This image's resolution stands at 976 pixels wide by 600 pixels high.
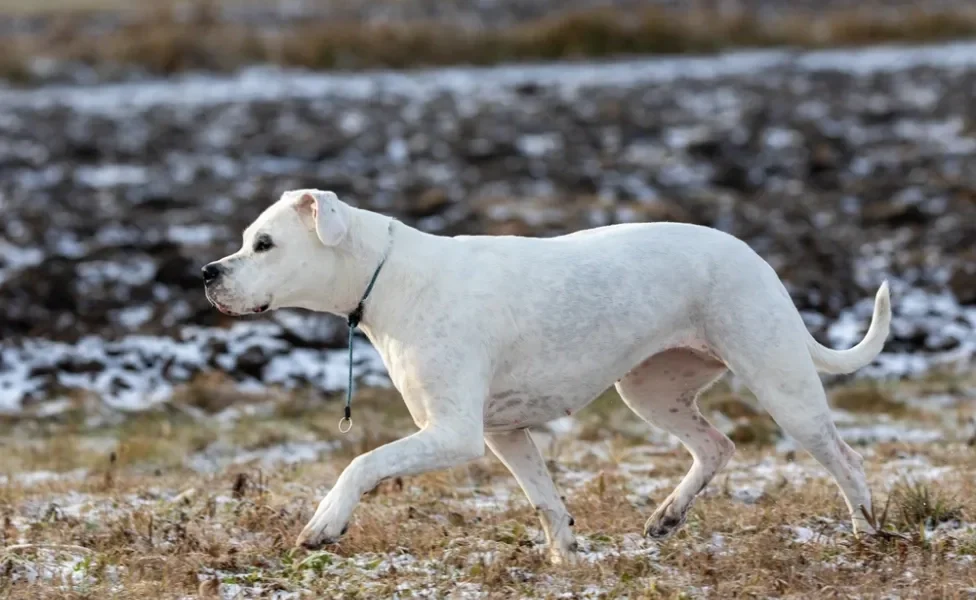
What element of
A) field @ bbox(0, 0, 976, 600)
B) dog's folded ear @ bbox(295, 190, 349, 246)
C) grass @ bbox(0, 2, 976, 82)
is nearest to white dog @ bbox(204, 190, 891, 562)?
dog's folded ear @ bbox(295, 190, 349, 246)

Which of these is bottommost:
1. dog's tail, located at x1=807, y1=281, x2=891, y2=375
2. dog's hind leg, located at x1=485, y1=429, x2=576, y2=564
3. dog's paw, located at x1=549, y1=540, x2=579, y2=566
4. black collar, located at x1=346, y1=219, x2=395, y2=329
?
dog's paw, located at x1=549, y1=540, x2=579, y2=566

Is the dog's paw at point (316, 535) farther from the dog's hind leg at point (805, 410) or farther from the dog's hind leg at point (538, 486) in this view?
the dog's hind leg at point (805, 410)

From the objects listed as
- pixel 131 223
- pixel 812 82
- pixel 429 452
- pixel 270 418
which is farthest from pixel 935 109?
pixel 429 452

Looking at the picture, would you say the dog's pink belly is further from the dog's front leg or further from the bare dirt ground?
the bare dirt ground

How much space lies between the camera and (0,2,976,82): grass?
90.4 ft

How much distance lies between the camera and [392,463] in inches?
238

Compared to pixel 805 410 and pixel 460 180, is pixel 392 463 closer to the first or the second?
pixel 805 410

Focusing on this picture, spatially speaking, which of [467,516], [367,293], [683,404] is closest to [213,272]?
[367,293]

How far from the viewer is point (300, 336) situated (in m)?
12.3

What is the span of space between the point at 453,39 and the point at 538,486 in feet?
73.3

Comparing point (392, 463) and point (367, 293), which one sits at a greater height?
point (367, 293)

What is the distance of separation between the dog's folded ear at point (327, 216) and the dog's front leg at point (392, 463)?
0.86 metres

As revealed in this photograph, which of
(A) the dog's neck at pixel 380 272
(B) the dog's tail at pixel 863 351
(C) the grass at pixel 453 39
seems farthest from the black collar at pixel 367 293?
(C) the grass at pixel 453 39

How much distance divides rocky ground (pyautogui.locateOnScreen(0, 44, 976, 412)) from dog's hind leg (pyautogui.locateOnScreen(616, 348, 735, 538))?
181 inches
